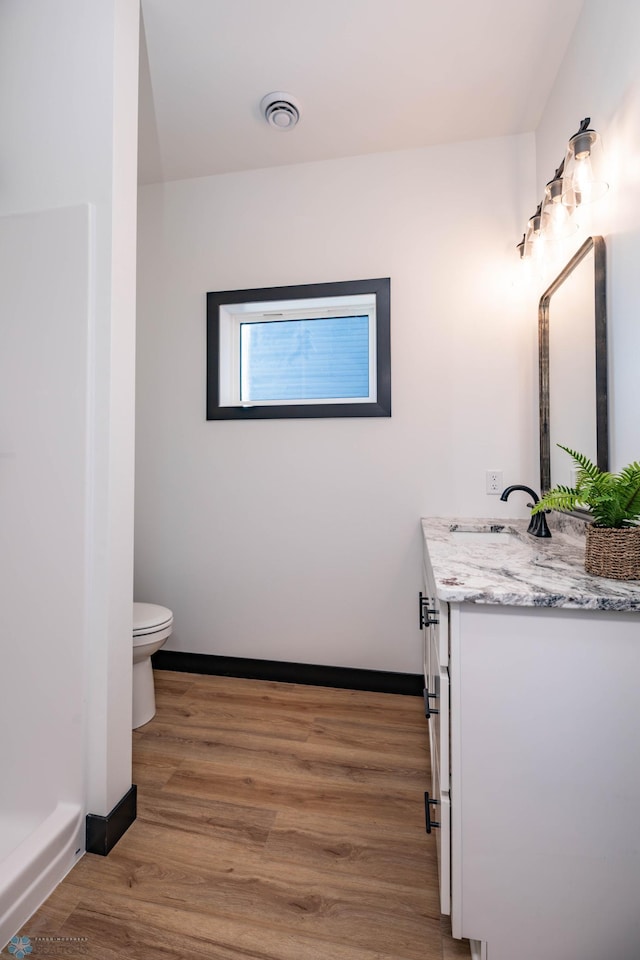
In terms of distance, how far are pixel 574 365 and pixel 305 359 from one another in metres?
1.29

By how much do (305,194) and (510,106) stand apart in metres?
0.97

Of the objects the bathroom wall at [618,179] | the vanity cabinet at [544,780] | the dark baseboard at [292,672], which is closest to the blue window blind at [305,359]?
the bathroom wall at [618,179]

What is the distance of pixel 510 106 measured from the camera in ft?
6.48

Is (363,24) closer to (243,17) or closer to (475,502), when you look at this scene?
(243,17)

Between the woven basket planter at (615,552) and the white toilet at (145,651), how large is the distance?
1600mm

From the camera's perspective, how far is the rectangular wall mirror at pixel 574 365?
55.6 inches

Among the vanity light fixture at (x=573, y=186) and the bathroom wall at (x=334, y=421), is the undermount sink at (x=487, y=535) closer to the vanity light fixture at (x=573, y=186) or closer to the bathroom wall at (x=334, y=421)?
the bathroom wall at (x=334, y=421)

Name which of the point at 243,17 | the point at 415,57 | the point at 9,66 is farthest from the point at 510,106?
the point at 9,66

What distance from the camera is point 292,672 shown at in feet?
7.65

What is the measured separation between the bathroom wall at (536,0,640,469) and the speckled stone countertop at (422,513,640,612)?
355 mm

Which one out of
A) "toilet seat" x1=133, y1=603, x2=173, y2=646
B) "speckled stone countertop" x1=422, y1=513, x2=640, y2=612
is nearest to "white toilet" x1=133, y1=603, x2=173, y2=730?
"toilet seat" x1=133, y1=603, x2=173, y2=646

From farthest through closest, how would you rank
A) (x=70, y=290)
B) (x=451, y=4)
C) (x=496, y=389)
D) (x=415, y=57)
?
(x=496, y=389) → (x=415, y=57) → (x=451, y=4) → (x=70, y=290)

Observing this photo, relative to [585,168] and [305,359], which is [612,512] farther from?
[305,359]

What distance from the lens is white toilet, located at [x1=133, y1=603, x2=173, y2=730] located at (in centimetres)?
186
